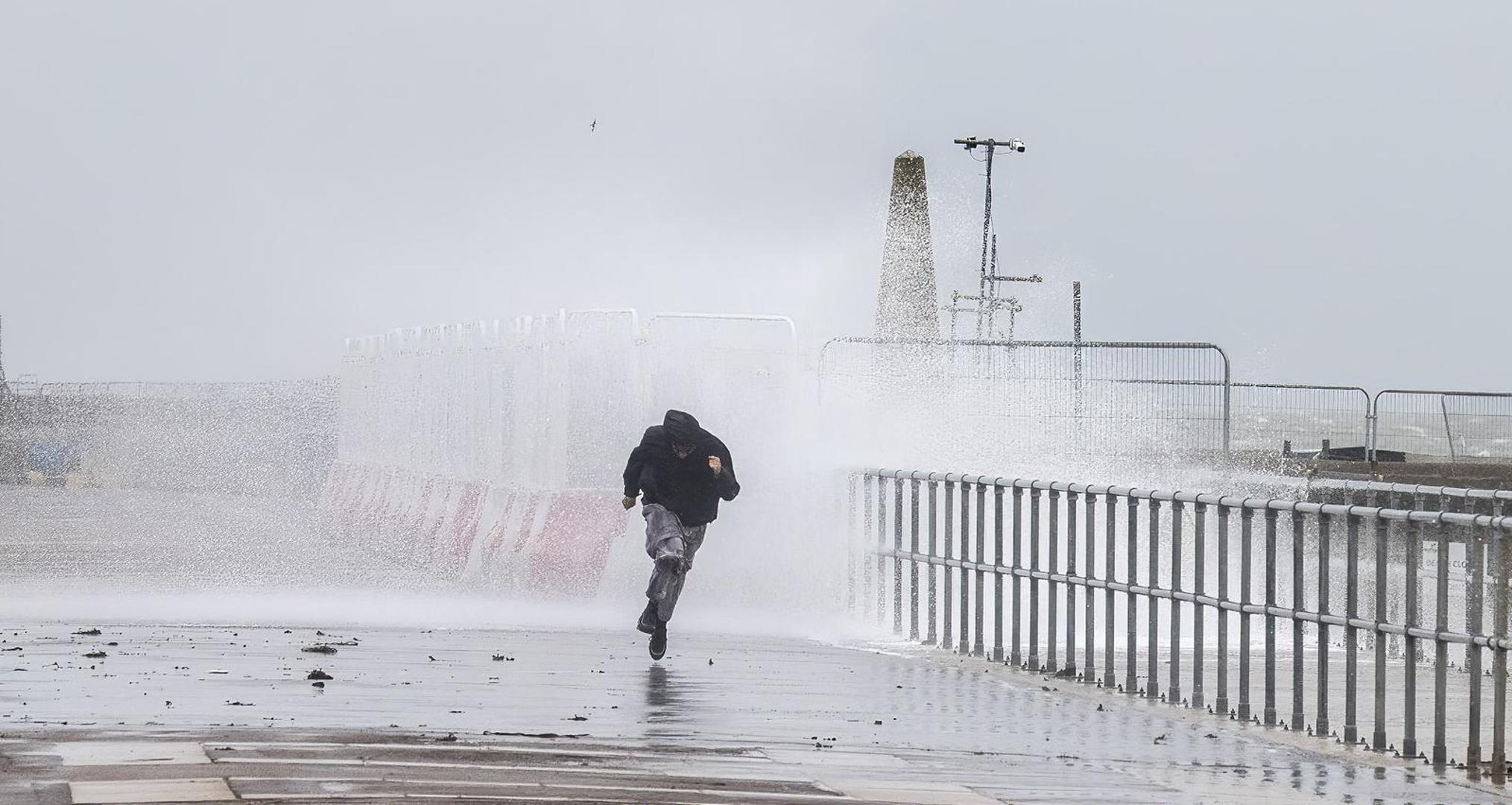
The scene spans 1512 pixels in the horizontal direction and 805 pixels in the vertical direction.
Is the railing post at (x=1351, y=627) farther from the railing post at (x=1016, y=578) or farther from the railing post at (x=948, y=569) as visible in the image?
the railing post at (x=948, y=569)

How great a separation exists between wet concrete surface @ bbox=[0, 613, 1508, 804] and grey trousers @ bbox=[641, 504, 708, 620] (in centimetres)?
40

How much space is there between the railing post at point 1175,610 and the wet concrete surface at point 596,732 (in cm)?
29

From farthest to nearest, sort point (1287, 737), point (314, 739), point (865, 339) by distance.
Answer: point (865, 339), point (1287, 737), point (314, 739)

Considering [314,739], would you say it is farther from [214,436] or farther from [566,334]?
[214,436]

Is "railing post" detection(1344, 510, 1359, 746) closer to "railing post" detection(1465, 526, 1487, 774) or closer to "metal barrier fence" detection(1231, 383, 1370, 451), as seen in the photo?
"railing post" detection(1465, 526, 1487, 774)

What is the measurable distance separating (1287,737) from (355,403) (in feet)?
95.3

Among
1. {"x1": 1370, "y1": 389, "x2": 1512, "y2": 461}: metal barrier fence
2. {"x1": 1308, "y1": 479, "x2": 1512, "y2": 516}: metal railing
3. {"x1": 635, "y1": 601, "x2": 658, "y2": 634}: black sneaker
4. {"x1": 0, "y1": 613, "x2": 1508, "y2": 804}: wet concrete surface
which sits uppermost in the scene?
{"x1": 1370, "y1": 389, "x2": 1512, "y2": 461}: metal barrier fence

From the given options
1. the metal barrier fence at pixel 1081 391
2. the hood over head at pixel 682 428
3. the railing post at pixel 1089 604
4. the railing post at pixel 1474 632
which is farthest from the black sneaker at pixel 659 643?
the metal barrier fence at pixel 1081 391

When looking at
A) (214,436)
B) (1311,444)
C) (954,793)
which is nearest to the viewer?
(954,793)

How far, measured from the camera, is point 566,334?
2366 cm

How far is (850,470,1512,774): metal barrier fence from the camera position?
11953mm

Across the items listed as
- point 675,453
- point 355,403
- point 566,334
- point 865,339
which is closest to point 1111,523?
point 675,453

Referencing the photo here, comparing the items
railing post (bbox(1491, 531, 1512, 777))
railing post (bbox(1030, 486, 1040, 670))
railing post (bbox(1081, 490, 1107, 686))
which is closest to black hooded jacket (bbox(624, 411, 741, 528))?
railing post (bbox(1030, 486, 1040, 670))

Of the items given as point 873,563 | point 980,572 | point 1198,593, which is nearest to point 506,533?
point 873,563
